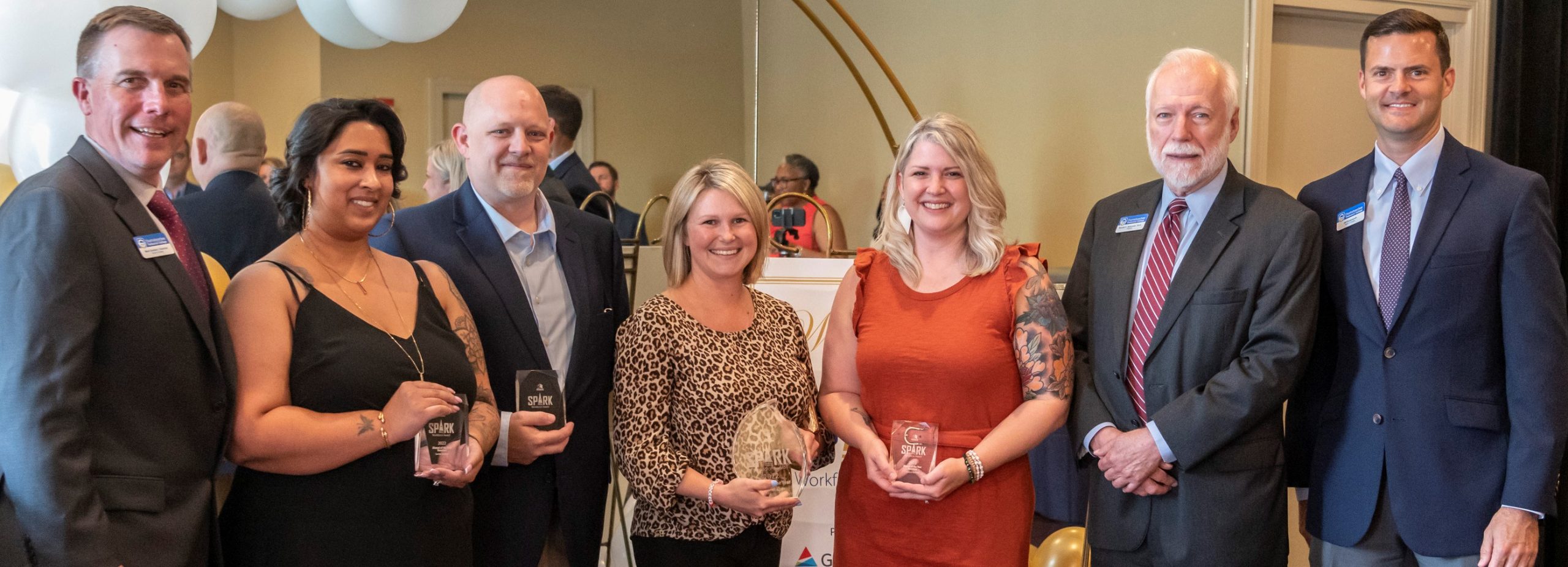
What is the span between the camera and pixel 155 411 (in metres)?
1.81

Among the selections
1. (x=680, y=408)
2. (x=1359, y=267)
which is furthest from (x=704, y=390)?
(x=1359, y=267)

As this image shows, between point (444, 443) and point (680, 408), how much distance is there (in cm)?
57

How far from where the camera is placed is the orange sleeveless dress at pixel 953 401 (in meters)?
2.45

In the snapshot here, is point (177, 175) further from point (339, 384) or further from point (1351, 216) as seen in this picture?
point (1351, 216)

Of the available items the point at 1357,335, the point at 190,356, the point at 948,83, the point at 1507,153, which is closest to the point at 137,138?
the point at 190,356

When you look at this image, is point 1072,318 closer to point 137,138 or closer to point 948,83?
point 137,138

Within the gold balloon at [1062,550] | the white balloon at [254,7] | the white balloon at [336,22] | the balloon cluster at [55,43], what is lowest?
the gold balloon at [1062,550]

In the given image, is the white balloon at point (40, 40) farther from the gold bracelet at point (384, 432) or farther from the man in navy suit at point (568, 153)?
the gold bracelet at point (384, 432)

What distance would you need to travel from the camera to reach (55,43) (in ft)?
12.1

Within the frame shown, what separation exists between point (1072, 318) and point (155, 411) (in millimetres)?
1913

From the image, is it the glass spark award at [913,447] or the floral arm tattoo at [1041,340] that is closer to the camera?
the glass spark award at [913,447]

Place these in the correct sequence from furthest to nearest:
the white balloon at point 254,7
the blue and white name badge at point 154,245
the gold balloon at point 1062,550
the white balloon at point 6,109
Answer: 1. the white balloon at point 254,7
2. the white balloon at point 6,109
3. the gold balloon at point 1062,550
4. the blue and white name badge at point 154,245

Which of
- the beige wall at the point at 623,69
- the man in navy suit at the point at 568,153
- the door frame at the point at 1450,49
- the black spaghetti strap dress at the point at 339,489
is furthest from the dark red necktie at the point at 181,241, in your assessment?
the beige wall at the point at 623,69

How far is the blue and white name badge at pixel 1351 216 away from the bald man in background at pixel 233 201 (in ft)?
10.0
